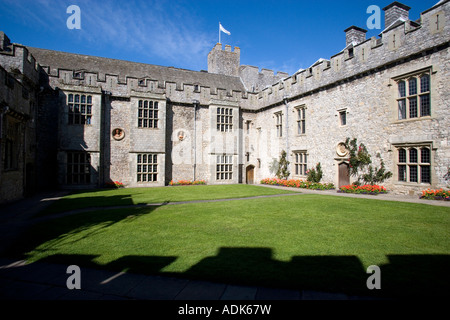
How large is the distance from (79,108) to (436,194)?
22176 millimetres

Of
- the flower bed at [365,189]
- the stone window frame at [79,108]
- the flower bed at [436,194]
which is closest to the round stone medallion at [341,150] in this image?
the flower bed at [365,189]

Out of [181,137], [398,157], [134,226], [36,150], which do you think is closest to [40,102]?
[36,150]

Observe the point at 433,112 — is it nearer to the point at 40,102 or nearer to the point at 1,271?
the point at 1,271

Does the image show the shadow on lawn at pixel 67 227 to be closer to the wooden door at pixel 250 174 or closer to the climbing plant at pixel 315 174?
the climbing plant at pixel 315 174

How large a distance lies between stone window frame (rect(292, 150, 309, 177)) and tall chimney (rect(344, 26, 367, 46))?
29.1ft

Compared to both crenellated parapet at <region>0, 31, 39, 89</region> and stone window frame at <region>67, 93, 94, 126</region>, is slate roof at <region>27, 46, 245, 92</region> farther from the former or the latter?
crenellated parapet at <region>0, 31, 39, 89</region>

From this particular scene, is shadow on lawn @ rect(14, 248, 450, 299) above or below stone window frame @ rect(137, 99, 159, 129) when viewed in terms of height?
below

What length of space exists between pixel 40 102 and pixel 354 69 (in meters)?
21.4

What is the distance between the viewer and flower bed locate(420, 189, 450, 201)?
10.9 meters

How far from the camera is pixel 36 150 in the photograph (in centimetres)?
1711

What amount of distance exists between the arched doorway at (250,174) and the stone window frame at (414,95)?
13458mm

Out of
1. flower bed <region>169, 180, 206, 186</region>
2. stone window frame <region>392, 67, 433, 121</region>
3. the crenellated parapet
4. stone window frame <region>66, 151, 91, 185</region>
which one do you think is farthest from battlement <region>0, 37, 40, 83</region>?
stone window frame <region>392, 67, 433, 121</region>

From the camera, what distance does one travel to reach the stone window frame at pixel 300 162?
63.4 feet

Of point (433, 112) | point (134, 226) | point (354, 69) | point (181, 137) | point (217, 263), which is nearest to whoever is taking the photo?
point (217, 263)
